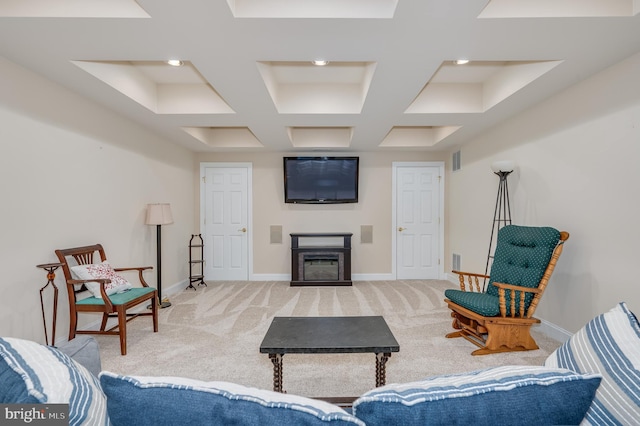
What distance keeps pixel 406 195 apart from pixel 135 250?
4.46 m

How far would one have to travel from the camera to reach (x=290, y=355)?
271cm

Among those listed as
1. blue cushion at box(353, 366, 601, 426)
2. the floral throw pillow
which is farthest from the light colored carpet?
blue cushion at box(353, 366, 601, 426)

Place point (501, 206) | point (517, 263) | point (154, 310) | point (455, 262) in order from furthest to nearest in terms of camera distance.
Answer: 1. point (455, 262)
2. point (501, 206)
3. point (154, 310)
4. point (517, 263)

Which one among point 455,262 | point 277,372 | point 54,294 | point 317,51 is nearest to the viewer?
point 277,372

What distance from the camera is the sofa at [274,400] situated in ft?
2.06

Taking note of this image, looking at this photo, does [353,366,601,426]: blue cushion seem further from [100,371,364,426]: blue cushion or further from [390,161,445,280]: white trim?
[390,161,445,280]: white trim

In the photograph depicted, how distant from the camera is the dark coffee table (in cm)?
183

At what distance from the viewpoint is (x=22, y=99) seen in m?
2.49

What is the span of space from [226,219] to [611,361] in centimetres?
550

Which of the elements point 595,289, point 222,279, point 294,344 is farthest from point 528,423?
point 222,279

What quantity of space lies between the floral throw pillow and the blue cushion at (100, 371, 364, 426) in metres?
2.63

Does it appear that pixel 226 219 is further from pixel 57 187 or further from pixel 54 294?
pixel 54 294

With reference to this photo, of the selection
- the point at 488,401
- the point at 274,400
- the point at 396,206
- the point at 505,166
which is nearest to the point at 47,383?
the point at 274,400

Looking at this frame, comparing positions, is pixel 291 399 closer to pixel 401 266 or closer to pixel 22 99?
pixel 22 99
